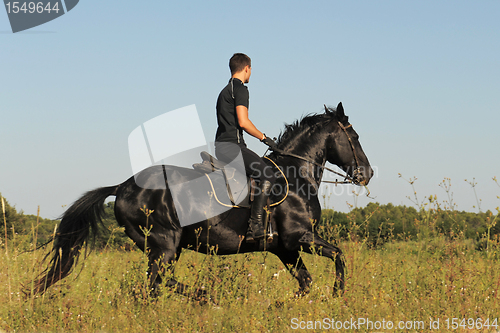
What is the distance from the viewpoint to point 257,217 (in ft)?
18.7

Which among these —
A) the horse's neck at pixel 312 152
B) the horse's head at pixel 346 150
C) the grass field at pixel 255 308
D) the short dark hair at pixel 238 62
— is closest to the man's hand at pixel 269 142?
the horse's neck at pixel 312 152

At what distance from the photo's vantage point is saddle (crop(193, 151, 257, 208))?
5777 millimetres

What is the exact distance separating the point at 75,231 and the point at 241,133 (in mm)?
2951

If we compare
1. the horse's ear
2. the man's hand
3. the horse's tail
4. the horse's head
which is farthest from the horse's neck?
the horse's tail

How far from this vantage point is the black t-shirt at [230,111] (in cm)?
593

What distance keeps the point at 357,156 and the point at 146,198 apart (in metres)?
3.60

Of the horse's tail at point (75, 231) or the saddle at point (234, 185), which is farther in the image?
the saddle at point (234, 185)

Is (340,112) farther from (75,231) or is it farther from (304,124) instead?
(75,231)

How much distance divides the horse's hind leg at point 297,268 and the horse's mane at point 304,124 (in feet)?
6.18

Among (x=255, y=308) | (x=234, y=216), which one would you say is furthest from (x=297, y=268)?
(x=255, y=308)

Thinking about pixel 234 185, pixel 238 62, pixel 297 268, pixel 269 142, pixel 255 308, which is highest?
pixel 238 62

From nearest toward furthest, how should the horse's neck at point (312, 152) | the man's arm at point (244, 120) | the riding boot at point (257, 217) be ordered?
the riding boot at point (257, 217) → the man's arm at point (244, 120) → the horse's neck at point (312, 152)

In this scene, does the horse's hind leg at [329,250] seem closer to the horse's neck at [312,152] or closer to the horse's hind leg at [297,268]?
the horse's hind leg at [297,268]

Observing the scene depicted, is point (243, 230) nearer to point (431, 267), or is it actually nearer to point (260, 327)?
point (260, 327)
